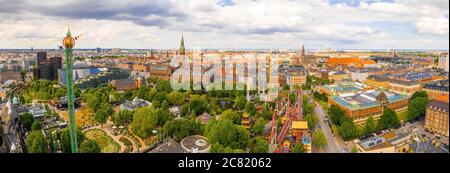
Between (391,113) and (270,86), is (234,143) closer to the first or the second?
(391,113)

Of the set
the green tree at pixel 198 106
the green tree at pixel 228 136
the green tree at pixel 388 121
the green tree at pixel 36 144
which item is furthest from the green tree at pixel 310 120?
the green tree at pixel 36 144

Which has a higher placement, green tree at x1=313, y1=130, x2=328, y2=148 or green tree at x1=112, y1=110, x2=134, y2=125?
green tree at x1=112, y1=110, x2=134, y2=125

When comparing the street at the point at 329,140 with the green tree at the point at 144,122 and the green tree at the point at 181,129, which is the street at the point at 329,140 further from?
the green tree at the point at 144,122

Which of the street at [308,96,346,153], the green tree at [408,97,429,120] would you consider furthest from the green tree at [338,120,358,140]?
the green tree at [408,97,429,120]

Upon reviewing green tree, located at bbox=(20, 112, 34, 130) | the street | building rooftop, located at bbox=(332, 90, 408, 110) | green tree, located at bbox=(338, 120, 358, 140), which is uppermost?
building rooftop, located at bbox=(332, 90, 408, 110)

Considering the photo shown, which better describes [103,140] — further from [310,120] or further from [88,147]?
[310,120]

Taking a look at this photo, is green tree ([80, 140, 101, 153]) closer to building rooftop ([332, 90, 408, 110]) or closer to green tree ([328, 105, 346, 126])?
green tree ([328, 105, 346, 126])

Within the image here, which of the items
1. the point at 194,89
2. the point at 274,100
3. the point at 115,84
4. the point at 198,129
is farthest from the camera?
the point at 115,84

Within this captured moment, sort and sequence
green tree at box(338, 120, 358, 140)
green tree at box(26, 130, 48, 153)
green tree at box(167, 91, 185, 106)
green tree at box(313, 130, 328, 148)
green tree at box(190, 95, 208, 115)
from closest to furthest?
green tree at box(26, 130, 48, 153)
green tree at box(313, 130, 328, 148)
green tree at box(338, 120, 358, 140)
green tree at box(190, 95, 208, 115)
green tree at box(167, 91, 185, 106)
